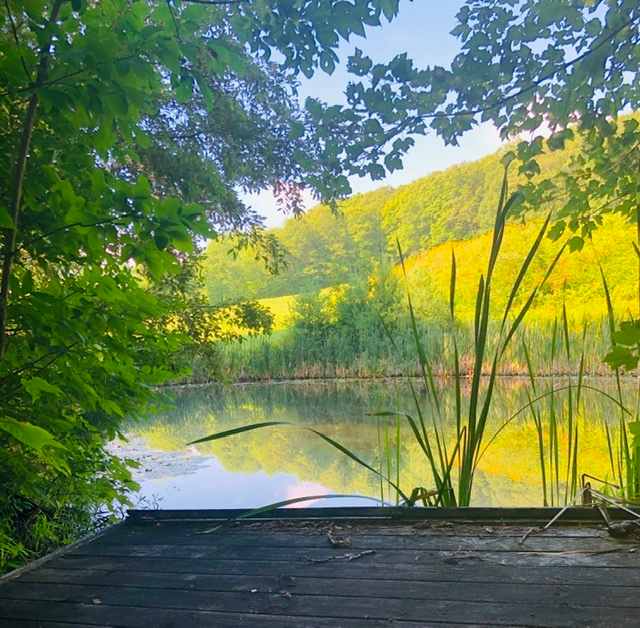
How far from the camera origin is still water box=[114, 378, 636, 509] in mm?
3189

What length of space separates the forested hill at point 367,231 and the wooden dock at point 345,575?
2.52 m

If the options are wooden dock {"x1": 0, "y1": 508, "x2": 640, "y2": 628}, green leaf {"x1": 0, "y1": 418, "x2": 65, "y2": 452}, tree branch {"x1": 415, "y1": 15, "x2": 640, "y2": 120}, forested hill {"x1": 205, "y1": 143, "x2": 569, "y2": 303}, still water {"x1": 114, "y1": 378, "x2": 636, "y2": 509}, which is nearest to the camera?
green leaf {"x1": 0, "y1": 418, "x2": 65, "y2": 452}

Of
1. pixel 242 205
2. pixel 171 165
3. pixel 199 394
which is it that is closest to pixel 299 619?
pixel 171 165

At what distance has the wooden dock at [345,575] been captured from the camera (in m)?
0.82

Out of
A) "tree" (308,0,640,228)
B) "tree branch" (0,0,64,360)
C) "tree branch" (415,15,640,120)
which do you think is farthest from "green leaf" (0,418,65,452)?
"tree branch" (415,15,640,120)

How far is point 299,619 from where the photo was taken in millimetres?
816

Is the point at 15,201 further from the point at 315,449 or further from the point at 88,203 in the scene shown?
the point at 315,449

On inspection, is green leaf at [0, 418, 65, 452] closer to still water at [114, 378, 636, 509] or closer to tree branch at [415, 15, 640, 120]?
still water at [114, 378, 636, 509]

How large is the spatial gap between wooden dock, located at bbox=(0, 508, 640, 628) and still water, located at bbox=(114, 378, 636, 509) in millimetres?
585

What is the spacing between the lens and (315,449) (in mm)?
4406

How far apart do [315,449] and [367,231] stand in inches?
182

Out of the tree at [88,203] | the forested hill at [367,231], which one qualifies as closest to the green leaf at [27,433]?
the tree at [88,203]

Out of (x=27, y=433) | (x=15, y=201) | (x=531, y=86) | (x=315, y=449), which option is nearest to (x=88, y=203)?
(x=15, y=201)

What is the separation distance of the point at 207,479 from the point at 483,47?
9.85 ft
